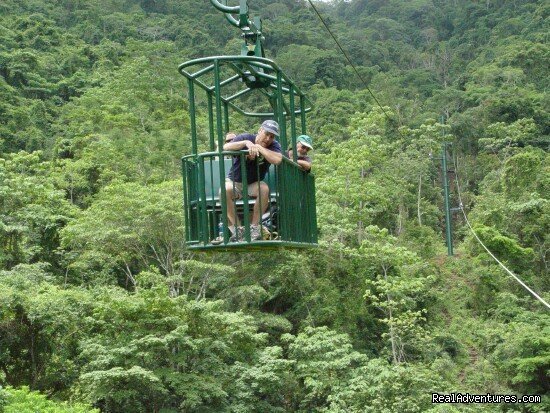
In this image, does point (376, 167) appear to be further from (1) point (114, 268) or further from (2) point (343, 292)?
(1) point (114, 268)

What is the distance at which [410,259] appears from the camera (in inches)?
542

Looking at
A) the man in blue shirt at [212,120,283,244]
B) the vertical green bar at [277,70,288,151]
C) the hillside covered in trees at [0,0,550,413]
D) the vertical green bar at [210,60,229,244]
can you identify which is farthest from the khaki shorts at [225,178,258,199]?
the hillside covered in trees at [0,0,550,413]

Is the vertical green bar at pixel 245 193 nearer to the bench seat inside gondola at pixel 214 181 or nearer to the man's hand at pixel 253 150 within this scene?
the man's hand at pixel 253 150

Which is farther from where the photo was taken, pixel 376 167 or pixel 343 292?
pixel 376 167

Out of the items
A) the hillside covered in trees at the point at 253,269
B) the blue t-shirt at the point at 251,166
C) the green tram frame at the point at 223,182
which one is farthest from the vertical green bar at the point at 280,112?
the hillside covered in trees at the point at 253,269

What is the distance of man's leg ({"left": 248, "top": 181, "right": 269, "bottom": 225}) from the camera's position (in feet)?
13.9

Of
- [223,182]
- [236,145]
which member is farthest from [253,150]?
[223,182]

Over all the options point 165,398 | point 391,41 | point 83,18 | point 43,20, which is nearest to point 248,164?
point 165,398

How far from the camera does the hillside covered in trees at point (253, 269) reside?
1186cm

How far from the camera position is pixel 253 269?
14.4m

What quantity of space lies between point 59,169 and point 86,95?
4874mm

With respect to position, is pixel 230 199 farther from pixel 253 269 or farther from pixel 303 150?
pixel 253 269

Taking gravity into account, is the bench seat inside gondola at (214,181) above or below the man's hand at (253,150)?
below

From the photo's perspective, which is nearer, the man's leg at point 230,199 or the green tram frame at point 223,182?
Answer: the green tram frame at point 223,182
